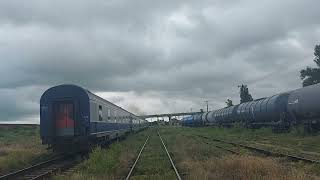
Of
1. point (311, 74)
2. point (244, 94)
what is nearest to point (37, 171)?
point (311, 74)

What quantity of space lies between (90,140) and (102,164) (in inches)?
306

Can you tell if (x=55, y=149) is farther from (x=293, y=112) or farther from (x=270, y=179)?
(x=293, y=112)

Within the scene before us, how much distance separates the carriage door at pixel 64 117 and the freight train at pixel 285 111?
15.6 meters

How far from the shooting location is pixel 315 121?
3328 cm

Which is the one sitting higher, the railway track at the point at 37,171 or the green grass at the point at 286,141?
the green grass at the point at 286,141

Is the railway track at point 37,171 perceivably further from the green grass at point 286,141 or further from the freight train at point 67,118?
the green grass at point 286,141

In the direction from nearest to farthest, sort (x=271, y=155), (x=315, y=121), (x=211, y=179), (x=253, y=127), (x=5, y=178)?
1. (x=211, y=179)
2. (x=5, y=178)
3. (x=271, y=155)
4. (x=315, y=121)
5. (x=253, y=127)

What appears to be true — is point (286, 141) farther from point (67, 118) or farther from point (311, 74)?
point (311, 74)

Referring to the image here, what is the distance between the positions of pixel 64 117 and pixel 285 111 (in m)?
19.3

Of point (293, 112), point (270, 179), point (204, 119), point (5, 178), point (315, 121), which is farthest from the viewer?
point (204, 119)

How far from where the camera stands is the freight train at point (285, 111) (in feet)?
108

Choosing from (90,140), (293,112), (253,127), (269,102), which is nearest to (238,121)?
(253,127)

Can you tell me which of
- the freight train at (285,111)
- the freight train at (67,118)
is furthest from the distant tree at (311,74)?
the freight train at (67,118)

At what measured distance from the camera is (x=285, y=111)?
3812 cm
